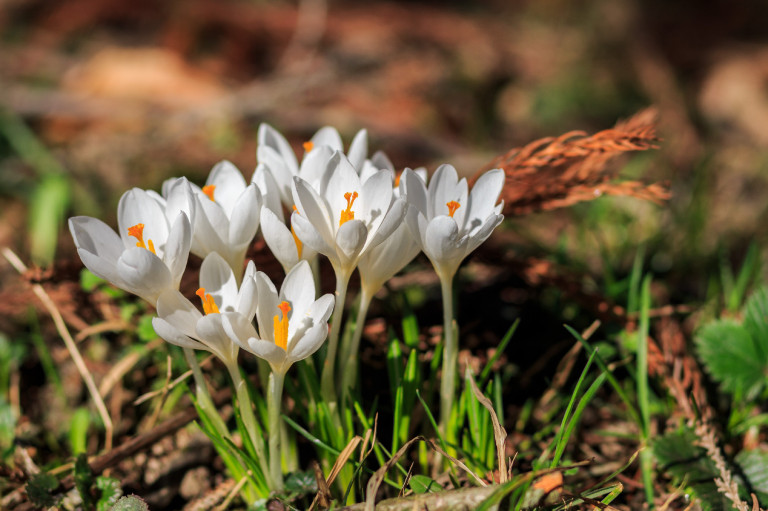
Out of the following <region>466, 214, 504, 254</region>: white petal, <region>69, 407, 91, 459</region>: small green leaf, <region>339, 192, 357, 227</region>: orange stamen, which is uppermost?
<region>339, 192, 357, 227</region>: orange stamen

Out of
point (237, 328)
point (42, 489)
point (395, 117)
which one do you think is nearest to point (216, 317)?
point (237, 328)

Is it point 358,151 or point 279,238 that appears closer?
point 279,238

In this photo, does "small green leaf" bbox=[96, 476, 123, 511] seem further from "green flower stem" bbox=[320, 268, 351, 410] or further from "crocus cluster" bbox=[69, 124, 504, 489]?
"green flower stem" bbox=[320, 268, 351, 410]

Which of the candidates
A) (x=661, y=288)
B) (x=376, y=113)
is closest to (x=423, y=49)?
(x=376, y=113)

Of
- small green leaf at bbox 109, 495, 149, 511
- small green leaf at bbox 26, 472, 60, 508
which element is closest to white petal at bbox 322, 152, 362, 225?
small green leaf at bbox 109, 495, 149, 511

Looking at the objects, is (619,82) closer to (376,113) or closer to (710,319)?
(376,113)

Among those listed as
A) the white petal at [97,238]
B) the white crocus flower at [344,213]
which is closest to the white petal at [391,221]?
the white crocus flower at [344,213]

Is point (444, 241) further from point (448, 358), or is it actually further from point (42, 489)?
point (42, 489)
